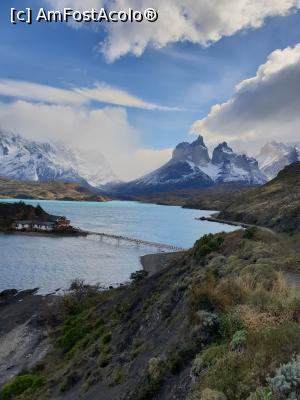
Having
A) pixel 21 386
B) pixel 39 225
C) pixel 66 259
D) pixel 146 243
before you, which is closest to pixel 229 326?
pixel 21 386

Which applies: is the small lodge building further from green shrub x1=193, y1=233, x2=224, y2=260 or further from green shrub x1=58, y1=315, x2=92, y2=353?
green shrub x1=193, y1=233, x2=224, y2=260

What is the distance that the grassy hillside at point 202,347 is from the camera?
8.62 m

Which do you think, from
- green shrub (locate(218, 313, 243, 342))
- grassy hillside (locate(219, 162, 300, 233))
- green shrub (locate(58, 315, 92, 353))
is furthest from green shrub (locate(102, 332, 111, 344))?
grassy hillside (locate(219, 162, 300, 233))

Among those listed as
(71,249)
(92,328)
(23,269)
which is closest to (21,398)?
(92,328)

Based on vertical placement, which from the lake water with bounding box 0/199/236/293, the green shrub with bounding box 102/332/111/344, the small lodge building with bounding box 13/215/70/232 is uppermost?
the green shrub with bounding box 102/332/111/344

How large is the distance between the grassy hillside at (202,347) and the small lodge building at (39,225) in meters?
124

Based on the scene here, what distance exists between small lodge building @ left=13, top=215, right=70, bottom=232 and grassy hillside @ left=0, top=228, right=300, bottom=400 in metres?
124

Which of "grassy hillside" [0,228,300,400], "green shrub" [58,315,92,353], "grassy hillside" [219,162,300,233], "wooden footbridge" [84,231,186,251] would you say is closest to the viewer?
"grassy hillside" [0,228,300,400]

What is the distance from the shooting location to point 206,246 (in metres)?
30.5

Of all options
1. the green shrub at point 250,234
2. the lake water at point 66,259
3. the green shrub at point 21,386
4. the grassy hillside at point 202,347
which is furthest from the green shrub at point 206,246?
the lake water at point 66,259

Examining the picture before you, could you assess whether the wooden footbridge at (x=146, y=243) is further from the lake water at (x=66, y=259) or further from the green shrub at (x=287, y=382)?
the green shrub at (x=287, y=382)

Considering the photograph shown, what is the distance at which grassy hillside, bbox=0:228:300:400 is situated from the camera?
339 inches

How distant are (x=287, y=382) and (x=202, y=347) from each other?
186 inches

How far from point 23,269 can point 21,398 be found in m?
57.0
